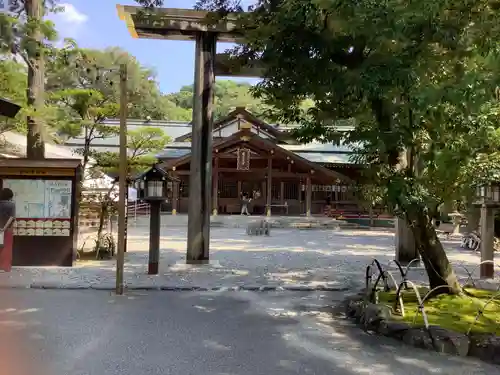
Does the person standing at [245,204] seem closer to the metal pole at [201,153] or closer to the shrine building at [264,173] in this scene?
the shrine building at [264,173]

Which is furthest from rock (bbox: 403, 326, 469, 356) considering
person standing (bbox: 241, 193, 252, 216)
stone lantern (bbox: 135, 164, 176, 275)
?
person standing (bbox: 241, 193, 252, 216)

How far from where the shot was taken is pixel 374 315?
591 centimetres

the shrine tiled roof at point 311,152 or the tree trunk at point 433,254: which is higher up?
the shrine tiled roof at point 311,152

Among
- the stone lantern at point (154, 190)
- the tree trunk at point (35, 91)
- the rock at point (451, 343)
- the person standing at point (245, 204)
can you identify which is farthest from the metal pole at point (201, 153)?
the person standing at point (245, 204)

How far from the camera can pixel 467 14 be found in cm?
529

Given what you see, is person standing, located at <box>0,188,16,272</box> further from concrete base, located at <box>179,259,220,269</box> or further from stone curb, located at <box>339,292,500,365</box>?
stone curb, located at <box>339,292,500,365</box>

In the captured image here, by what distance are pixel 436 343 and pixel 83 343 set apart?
391 centimetres

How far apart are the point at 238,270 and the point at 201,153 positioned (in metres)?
2.85

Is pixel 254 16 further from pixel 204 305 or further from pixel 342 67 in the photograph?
pixel 204 305

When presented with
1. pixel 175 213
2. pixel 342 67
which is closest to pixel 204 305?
pixel 342 67

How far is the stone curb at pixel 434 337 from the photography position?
4832 mm

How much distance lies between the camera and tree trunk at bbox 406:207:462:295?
261 inches

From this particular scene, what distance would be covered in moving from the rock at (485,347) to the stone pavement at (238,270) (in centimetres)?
352

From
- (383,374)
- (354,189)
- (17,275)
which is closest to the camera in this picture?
(383,374)
